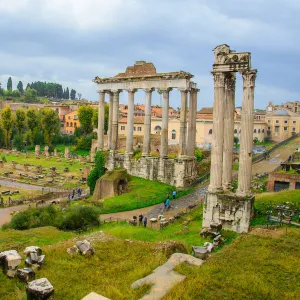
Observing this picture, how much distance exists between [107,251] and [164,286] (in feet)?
12.1

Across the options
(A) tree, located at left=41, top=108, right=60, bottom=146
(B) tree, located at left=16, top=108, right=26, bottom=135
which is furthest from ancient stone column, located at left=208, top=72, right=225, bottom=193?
(B) tree, located at left=16, top=108, right=26, bottom=135

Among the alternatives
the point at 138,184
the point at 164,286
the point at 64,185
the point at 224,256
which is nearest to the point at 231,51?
the point at 224,256

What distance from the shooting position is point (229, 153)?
18578 millimetres

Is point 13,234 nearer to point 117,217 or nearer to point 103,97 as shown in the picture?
point 117,217

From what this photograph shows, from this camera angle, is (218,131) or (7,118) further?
(7,118)

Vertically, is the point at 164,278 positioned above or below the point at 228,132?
below

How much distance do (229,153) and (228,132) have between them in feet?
3.34

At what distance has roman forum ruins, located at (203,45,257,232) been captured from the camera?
17109 mm

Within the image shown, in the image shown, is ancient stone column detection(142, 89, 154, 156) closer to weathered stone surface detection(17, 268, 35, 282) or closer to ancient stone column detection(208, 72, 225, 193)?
ancient stone column detection(208, 72, 225, 193)

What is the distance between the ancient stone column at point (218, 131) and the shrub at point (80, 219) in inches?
263

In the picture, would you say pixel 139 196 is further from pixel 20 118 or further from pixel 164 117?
pixel 20 118

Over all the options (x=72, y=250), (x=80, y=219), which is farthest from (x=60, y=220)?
(x=72, y=250)

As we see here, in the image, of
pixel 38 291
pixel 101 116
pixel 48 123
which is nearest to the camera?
pixel 38 291

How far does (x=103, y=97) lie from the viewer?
34125 millimetres
